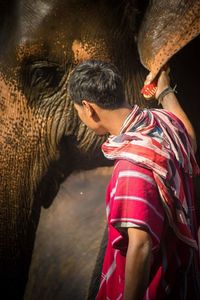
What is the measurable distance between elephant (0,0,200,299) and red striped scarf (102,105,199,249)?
0.35 m

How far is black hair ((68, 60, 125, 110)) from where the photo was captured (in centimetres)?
131

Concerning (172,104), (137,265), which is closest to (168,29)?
(172,104)

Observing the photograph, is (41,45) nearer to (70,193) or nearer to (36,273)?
(70,193)

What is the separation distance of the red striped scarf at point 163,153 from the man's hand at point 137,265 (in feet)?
0.30

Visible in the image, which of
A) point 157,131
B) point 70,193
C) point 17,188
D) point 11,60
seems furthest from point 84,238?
point 157,131

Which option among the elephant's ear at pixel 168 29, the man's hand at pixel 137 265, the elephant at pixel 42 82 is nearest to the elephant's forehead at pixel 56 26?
the elephant at pixel 42 82

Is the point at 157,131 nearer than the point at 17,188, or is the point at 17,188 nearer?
the point at 157,131

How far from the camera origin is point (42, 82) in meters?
1.75

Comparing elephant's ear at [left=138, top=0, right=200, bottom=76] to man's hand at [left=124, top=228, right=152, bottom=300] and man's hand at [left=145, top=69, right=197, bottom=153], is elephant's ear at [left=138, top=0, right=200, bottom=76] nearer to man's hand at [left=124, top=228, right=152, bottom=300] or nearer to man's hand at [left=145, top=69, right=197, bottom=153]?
man's hand at [left=145, top=69, right=197, bottom=153]

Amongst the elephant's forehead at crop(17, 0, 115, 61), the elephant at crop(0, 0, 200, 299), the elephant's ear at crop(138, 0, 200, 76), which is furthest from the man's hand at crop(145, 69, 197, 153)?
the elephant's forehead at crop(17, 0, 115, 61)

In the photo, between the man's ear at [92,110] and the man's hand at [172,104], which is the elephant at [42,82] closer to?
the man's hand at [172,104]

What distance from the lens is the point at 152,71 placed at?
4.91 ft

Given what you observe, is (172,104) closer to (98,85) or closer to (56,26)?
(98,85)

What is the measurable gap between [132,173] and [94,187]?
739mm
